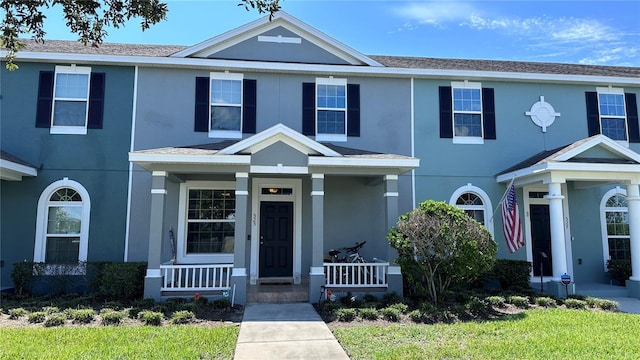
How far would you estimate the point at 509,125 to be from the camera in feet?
39.8

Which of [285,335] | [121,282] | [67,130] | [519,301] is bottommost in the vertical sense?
[285,335]

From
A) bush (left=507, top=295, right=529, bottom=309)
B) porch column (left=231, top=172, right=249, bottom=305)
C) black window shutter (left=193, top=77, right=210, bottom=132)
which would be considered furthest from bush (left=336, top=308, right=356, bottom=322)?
black window shutter (left=193, top=77, right=210, bottom=132)

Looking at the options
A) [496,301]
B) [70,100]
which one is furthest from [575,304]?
[70,100]

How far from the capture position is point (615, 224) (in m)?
12.2

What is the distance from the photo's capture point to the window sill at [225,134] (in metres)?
11.1

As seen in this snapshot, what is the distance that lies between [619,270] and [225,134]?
453 inches

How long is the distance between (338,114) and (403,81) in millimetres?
2207

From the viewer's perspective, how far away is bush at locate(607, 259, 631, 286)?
11.1 m

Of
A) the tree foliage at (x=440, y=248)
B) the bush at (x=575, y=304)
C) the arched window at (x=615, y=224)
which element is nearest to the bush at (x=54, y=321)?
the tree foliage at (x=440, y=248)

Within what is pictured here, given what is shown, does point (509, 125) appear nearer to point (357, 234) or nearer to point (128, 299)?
point (357, 234)

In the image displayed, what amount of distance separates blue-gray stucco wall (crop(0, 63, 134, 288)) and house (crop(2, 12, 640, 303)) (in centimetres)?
5

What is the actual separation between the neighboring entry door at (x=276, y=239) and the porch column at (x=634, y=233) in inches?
345

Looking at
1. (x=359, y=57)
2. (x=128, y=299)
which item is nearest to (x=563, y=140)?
(x=359, y=57)

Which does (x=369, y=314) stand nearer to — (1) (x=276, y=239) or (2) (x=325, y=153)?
(2) (x=325, y=153)
